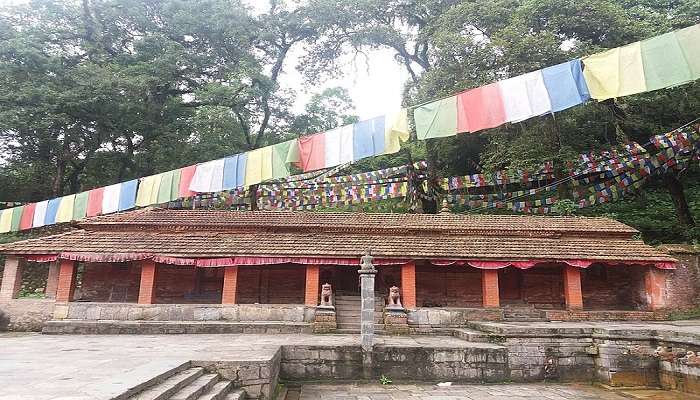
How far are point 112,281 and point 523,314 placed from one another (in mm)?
13573

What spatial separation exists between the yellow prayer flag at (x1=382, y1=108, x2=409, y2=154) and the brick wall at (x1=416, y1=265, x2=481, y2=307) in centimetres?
596

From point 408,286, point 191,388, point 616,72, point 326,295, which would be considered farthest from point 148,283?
point 616,72

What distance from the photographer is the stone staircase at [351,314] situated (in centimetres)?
1145

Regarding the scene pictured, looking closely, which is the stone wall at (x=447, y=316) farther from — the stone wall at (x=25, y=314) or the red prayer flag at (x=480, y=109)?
the stone wall at (x=25, y=314)

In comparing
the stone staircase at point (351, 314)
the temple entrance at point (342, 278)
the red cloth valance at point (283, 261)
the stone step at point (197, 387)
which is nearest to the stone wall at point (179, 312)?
the stone staircase at point (351, 314)

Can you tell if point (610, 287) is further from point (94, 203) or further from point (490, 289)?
point (94, 203)

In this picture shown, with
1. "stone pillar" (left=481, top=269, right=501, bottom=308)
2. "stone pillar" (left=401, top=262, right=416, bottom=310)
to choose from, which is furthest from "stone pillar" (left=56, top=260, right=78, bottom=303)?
"stone pillar" (left=481, top=269, right=501, bottom=308)

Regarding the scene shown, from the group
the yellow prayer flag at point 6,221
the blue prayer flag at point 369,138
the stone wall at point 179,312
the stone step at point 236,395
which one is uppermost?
the blue prayer flag at point 369,138

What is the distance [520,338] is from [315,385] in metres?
4.59

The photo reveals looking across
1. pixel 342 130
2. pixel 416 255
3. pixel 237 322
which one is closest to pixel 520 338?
pixel 416 255

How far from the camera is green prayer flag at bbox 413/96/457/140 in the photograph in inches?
358

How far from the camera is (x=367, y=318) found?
8.92 metres

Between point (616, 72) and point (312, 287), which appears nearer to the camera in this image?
point (616, 72)

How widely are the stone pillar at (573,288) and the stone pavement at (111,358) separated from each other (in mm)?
4492
